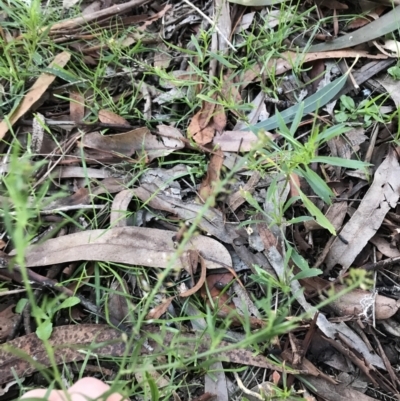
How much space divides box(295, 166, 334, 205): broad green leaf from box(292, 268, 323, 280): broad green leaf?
0.66 ft

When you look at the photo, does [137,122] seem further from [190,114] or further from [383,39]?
[383,39]

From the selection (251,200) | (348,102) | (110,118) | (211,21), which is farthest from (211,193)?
(211,21)

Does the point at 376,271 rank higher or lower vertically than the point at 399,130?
lower

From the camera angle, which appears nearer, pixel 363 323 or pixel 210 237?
pixel 363 323

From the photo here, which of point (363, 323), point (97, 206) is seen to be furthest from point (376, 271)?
point (97, 206)

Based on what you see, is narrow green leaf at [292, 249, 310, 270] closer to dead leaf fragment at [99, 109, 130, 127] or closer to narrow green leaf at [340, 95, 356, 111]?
narrow green leaf at [340, 95, 356, 111]

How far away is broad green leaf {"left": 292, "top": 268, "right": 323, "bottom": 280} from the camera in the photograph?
1461mm

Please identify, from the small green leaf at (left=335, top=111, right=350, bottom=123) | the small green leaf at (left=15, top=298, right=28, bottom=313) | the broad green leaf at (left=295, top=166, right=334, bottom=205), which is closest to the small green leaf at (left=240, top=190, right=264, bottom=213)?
the broad green leaf at (left=295, top=166, right=334, bottom=205)

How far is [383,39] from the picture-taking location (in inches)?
71.4

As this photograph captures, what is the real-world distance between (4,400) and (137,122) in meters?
0.97

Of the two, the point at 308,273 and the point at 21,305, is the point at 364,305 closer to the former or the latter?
the point at 308,273

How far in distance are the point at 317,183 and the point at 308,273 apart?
0.26m

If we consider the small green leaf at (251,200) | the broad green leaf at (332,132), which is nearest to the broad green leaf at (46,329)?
the small green leaf at (251,200)

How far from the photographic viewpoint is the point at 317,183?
1.46 metres
